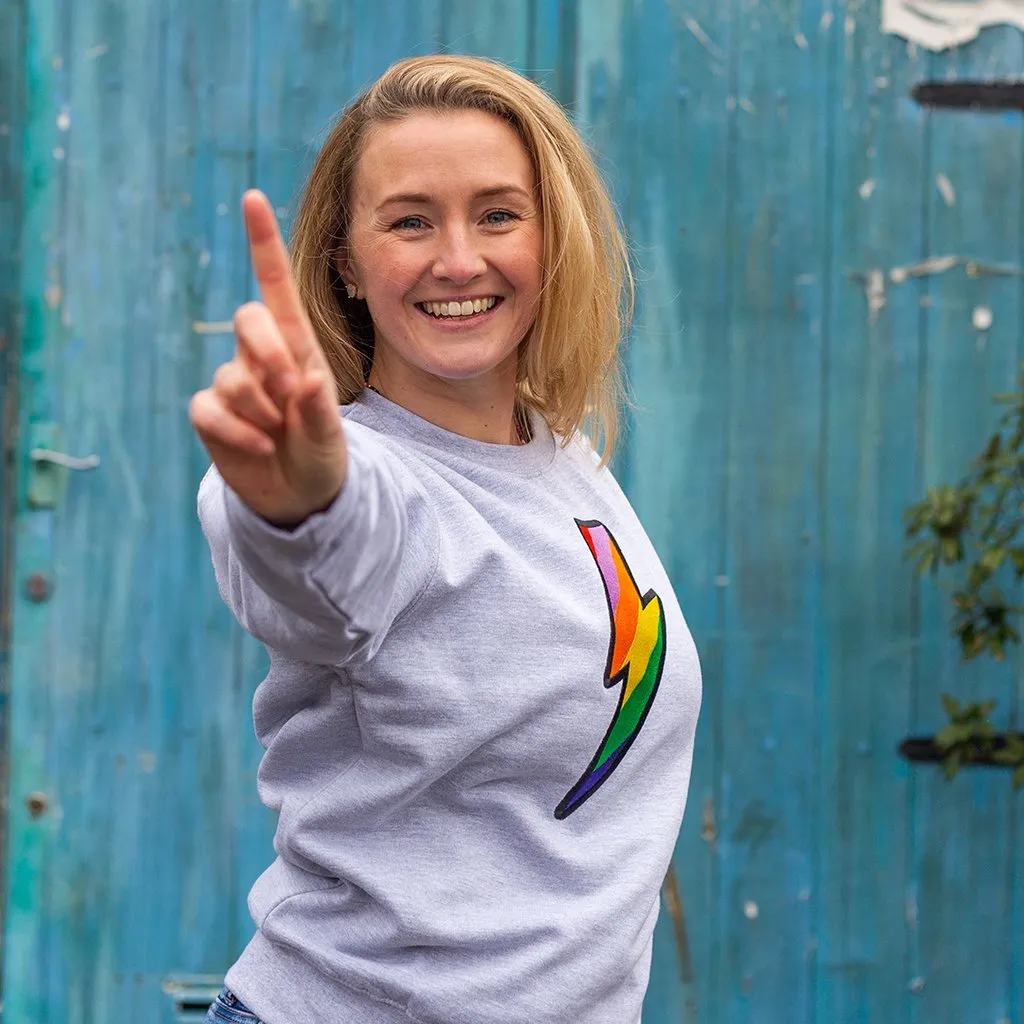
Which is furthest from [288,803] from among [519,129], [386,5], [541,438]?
[386,5]

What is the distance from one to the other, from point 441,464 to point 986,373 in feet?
6.25

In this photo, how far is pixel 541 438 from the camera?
4.95 ft

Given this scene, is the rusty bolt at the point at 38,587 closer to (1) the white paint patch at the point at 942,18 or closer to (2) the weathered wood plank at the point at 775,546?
(2) the weathered wood plank at the point at 775,546

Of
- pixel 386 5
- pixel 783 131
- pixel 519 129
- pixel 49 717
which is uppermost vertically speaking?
pixel 386 5

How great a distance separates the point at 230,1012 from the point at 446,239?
739 mm

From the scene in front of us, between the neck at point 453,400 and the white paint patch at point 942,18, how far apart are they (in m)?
1.78

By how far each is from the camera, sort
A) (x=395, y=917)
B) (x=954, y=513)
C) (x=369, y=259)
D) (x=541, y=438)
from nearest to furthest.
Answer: (x=395, y=917) < (x=369, y=259) < (x=541, y=438) < (x=954, y=513)

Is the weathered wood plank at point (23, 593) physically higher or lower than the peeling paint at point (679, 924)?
higher

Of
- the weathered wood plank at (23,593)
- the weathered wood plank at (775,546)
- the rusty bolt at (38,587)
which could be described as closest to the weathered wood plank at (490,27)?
the weathered wood plank at (775,546)

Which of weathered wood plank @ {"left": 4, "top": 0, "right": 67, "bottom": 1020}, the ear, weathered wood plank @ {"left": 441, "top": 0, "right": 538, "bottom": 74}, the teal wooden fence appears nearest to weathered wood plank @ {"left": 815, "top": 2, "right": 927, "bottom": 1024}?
the teal wooden fence

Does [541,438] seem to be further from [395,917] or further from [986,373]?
[986,373]

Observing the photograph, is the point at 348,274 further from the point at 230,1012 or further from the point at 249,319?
the point at 230,1012

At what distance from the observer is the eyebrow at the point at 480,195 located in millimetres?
1326

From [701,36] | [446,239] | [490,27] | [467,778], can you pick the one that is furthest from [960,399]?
[467,778]
